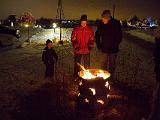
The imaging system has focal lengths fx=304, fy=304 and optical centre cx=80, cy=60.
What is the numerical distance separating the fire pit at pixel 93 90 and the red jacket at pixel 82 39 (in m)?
2.05

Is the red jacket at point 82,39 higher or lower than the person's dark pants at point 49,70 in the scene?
higher

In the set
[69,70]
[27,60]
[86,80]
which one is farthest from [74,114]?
[27,60]

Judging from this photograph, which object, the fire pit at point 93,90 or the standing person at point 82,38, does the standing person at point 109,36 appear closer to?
the standing person at point 82,38

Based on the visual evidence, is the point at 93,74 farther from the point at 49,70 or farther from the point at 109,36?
the point at 49,70

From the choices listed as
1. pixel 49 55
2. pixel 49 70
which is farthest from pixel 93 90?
pixel 49 70

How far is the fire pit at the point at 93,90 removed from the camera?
7465 mm

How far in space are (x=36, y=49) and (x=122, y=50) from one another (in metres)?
4.99

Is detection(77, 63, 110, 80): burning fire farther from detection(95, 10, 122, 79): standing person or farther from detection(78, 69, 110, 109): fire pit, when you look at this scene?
detection(95, 10, 122, 79): standing person

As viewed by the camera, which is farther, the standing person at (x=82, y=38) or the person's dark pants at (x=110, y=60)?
the person's dark pants at (x=110, y=60)

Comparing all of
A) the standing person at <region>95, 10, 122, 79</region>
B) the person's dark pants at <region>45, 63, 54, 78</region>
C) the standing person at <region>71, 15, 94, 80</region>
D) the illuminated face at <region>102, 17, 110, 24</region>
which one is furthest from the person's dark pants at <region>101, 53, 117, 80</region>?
the person's dark pants at <region>45, 63, 54, 78</region>

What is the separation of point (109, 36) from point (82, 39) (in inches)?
34.7

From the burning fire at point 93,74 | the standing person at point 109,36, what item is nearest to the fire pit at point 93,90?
the burning fire at point 93,74

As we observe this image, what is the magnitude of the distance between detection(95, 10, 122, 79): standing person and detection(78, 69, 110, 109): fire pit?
186 centimetres

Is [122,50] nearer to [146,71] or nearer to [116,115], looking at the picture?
[146,71]
